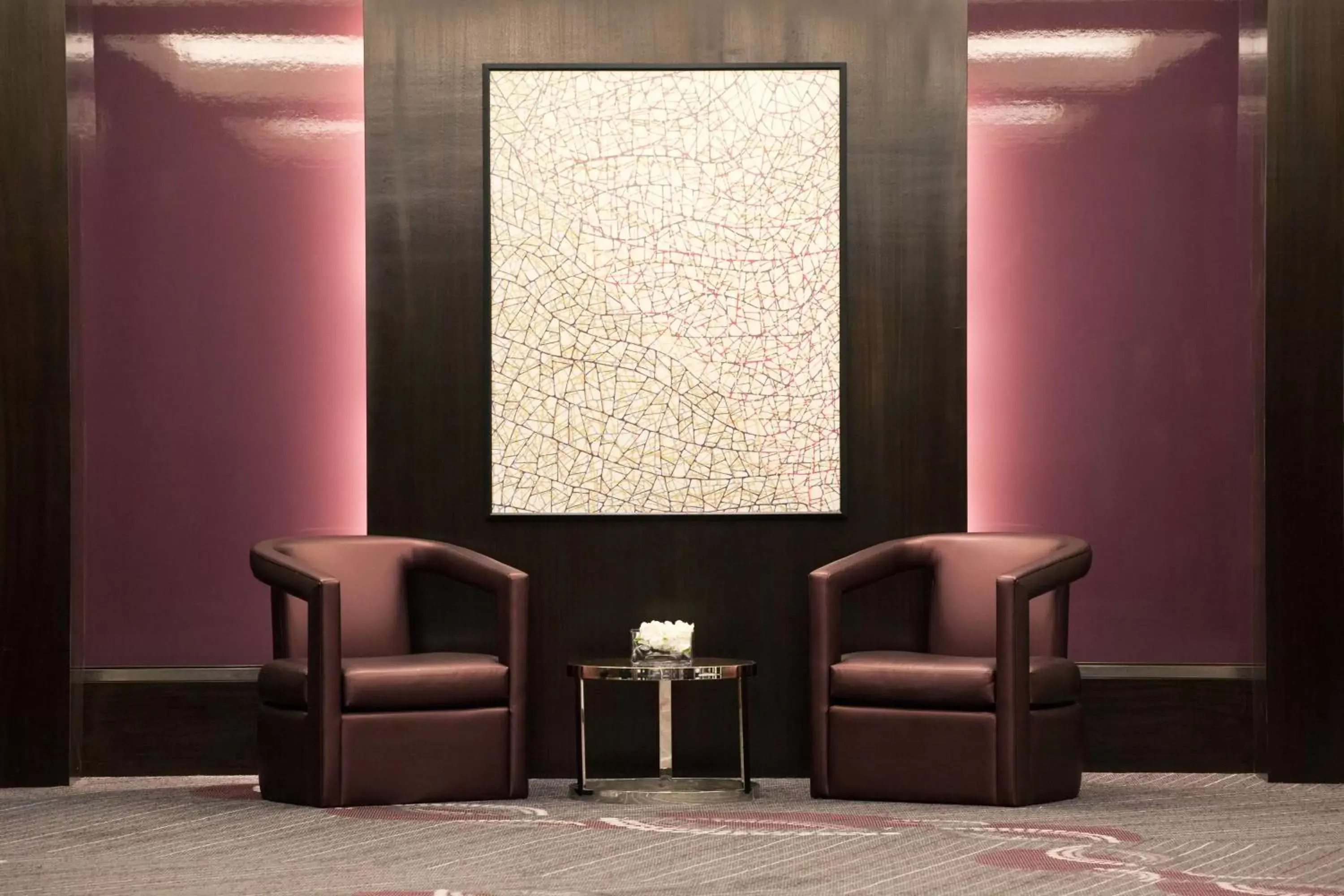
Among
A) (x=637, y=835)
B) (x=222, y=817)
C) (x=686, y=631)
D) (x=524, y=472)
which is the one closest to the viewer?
(x=637, y=835)

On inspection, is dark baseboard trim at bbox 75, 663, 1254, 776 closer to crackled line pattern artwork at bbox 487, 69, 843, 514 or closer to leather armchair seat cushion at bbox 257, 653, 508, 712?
leather armchair seat cushion at bbox 257, 653, 508, 712

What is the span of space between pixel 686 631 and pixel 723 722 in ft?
1.92

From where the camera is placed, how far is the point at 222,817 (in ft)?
15.1

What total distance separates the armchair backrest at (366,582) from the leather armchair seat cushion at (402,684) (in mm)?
294

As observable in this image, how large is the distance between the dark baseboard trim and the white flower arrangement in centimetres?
151

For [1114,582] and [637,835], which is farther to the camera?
[1114,582]

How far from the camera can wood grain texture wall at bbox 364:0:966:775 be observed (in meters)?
5.50

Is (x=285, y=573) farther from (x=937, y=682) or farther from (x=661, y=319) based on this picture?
(x=937, y=682)

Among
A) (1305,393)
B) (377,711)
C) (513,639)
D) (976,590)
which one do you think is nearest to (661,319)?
(513,639)

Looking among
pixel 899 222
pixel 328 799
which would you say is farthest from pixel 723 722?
pixel 899 222

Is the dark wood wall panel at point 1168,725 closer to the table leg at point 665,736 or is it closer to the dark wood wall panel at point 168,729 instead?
the table leg at point 665,736

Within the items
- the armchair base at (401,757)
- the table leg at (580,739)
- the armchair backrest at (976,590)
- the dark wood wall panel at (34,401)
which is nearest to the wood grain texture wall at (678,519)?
the armchair backrest at (976,590)

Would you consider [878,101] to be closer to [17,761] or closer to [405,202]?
[405,202]

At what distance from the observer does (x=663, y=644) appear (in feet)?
16.5
